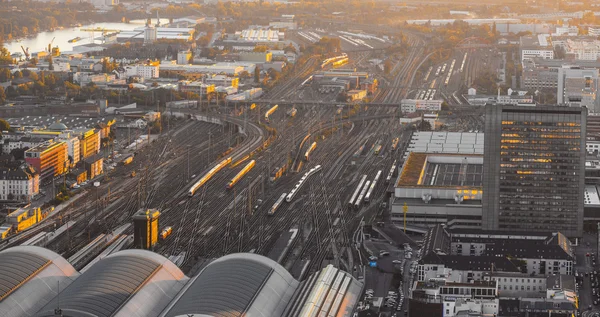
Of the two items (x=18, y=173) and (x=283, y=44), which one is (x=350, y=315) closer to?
(x=18, y=173)

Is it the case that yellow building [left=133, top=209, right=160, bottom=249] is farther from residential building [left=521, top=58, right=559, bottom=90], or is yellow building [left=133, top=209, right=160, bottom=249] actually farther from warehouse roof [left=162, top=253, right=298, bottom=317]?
residential building [left=521, top=58, right=559, bottom=90]

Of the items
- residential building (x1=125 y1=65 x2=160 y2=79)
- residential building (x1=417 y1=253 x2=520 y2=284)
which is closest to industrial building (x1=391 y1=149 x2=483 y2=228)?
residential building (x1=417 y1=253 x2=520 y2=284)

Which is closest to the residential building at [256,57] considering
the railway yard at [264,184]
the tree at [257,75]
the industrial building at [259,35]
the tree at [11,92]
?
the tree at [257,75]

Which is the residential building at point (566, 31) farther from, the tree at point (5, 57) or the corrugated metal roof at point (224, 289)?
the corrugated metal roof at point (224, 289)

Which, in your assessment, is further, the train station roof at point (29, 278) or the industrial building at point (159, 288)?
the train station roof at point (29, 278)

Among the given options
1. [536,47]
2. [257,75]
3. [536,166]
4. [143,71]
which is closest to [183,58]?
[143,71]

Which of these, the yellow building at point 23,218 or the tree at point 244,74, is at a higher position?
the tree at point 244,74
